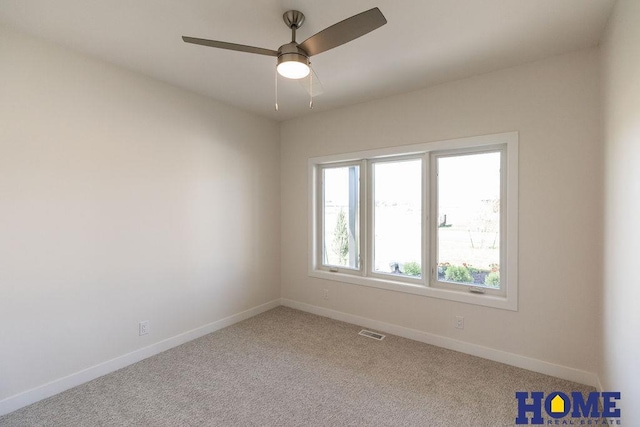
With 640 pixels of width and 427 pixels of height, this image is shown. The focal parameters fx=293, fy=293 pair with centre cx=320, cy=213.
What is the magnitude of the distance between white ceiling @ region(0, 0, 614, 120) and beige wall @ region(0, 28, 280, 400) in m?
0.33

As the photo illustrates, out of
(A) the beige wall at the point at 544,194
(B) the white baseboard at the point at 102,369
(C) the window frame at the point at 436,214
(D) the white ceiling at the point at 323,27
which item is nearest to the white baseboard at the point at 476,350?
(A) the beige wall at the point at 544,194

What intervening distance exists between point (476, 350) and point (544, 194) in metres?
1.53

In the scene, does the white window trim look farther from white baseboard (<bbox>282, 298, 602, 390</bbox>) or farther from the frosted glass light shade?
the frosted glass light shade

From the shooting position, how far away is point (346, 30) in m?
1.51

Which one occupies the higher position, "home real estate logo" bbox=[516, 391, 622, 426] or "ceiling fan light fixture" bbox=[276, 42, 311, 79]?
"ceiling fan light fixture" bbox=[276, 42, 311, 79]

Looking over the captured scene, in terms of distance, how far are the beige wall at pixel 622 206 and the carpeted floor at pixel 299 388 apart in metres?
0.67

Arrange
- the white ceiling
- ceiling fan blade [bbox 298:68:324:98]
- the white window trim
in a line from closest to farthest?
the white ceiling
ceiling fan blade [bbox 298:68:324:98]
the white window trim

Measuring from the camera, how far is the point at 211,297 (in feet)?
10.9

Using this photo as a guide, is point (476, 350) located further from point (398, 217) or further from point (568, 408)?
point (398, 217)

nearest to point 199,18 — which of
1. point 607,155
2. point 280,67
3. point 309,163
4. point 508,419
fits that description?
point 280,67

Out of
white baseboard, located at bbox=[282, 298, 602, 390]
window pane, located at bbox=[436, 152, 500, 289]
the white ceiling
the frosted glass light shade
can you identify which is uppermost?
the white ceiling

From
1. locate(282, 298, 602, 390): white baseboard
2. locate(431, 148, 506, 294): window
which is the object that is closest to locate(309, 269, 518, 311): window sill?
locate(431, 148, 506, 294): window

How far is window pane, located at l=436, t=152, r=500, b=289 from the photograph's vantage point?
9.12 ft

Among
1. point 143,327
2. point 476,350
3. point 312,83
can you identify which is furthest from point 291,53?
point 476,350
